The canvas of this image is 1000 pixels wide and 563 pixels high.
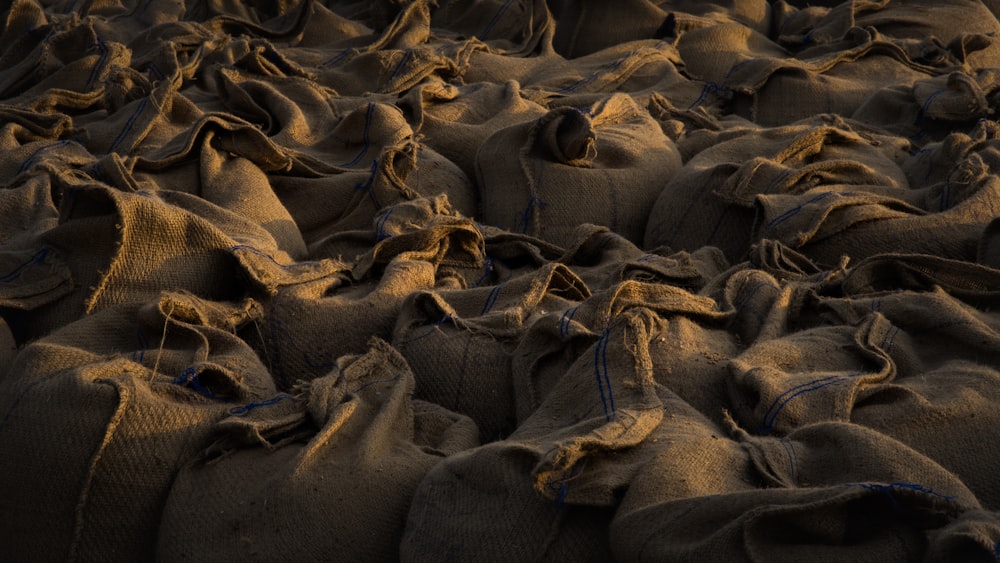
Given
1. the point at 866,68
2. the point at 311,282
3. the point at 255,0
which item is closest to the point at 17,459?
the point at 311,282

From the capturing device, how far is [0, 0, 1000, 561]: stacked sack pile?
5.47ft

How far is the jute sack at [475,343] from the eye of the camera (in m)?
2.27

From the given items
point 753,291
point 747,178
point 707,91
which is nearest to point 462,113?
point 707,91

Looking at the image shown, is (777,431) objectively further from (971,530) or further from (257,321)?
(257,321)

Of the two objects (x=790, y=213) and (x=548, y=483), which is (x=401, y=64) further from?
(x=548, y=483)

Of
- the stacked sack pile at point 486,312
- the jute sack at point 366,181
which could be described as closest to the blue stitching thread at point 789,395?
the stacked sack pile at point 486,312

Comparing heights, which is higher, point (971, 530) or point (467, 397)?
point (971, 530)

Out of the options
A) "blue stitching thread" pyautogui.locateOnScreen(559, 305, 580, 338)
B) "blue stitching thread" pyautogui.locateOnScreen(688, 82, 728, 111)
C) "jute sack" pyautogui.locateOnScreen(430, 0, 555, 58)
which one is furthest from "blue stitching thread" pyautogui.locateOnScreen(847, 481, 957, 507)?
"jute sack" pyautogui.locateOnScreen(430, 0, 555, 58)

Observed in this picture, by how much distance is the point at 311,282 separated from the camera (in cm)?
255

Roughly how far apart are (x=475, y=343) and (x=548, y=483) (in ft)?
2.52

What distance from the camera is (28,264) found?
244 cm

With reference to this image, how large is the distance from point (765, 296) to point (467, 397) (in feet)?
2.18

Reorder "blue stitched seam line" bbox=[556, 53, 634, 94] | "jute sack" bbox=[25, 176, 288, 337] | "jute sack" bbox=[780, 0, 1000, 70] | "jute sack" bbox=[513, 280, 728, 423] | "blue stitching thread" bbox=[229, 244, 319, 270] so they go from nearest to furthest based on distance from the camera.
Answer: "jute sack" bbox=[513, 280, 728, 423] → "jute sack" bbox=[25, 176, 288, 337] → "blue stitching thread" bbox=[229, 244, 319, 270] → "blue stitched seam line" bbox=[556, 53, 634, 94] → "jute sack" bbox=[780, 0, 1000, 70]

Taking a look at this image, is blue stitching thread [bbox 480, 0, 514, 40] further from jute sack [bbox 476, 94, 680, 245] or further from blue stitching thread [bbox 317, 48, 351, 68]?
jute sack [bbox 476, 94, 680, 245]
